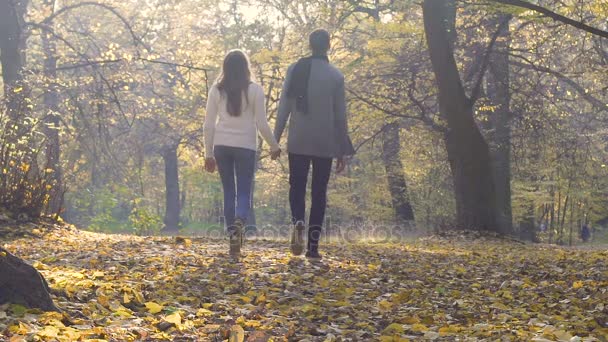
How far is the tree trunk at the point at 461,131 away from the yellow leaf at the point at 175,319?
8.95m

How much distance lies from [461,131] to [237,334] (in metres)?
9.17

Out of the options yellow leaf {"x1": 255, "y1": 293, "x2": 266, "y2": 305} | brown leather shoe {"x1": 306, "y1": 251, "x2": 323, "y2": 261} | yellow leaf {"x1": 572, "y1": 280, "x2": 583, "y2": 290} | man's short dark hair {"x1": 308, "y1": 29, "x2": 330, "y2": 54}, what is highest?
man's short dark hair {"x1": 308, "y1": 29, "x2": 330, "y2": 54}

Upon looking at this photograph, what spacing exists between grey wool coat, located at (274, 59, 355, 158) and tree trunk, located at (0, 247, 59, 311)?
3.61 metres

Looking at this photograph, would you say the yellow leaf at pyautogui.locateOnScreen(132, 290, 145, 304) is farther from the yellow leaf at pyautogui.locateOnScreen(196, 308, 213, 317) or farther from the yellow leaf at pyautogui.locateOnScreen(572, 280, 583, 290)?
the yellow leaf at pyautogui.locateOnScreen(572, 280, 583, 290)

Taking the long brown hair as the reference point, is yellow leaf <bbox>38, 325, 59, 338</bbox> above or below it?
below

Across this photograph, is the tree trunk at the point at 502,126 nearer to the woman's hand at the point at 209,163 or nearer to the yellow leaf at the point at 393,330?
the woman's hand at the point at 209,163

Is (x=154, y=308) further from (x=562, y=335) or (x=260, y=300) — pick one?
(x=562, y=335)

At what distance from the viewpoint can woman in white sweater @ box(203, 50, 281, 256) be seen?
7039mm

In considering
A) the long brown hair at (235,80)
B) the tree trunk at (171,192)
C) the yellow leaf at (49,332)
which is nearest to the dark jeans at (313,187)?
the long brown hair at (235,80)

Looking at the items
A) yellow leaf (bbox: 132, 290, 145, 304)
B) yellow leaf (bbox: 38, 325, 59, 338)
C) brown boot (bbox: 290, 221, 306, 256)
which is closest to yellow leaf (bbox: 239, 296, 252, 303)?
yellow leaf (bbox: 132, 290, 145, 304)

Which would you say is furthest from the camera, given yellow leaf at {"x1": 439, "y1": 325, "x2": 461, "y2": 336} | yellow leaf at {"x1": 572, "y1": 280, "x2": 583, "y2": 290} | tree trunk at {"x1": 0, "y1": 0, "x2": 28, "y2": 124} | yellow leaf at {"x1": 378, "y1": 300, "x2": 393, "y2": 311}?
tree trunk at {"x1": 0, "y1": 0, "x2": 28, "y2": 124}

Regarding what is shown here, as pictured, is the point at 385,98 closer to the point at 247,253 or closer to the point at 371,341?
the point at 247,253

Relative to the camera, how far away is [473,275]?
22.1ft

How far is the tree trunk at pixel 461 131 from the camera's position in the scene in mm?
12125
